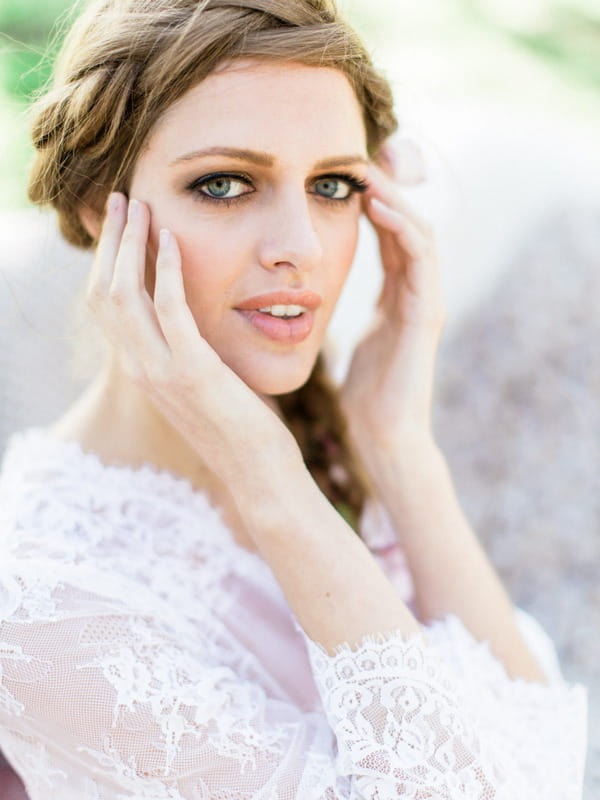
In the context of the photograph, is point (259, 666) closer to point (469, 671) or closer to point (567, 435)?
point (469, 671)

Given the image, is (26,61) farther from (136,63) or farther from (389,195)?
(389,195)

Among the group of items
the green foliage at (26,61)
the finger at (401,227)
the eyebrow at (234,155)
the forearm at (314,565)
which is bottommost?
the forearm at (314,565)

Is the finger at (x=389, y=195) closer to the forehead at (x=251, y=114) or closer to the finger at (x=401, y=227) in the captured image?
the finger at (x=401, y=227)

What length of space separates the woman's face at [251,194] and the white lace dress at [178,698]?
403mm

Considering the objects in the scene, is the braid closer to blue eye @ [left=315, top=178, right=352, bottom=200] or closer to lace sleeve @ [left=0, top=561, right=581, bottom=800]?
blue eye @ [left=315, top=178, right=352, bottom=200]

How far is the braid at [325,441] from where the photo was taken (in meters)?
2.32

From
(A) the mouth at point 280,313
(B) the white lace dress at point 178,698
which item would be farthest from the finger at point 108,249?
(B) the white lace dress at point 178,698

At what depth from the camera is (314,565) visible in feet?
4.82

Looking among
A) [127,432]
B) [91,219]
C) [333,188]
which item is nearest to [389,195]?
[333,188]

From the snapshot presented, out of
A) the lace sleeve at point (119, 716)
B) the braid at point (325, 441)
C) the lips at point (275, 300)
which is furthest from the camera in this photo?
the braid at point (325, 441)

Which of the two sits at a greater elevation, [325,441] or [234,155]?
[234,155]

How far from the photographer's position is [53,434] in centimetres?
189

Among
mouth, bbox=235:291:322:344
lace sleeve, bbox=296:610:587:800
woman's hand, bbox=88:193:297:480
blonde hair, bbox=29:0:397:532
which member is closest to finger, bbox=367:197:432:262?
blonde hair, bbox=29:0:397:532

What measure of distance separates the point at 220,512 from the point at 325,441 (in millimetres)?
536
